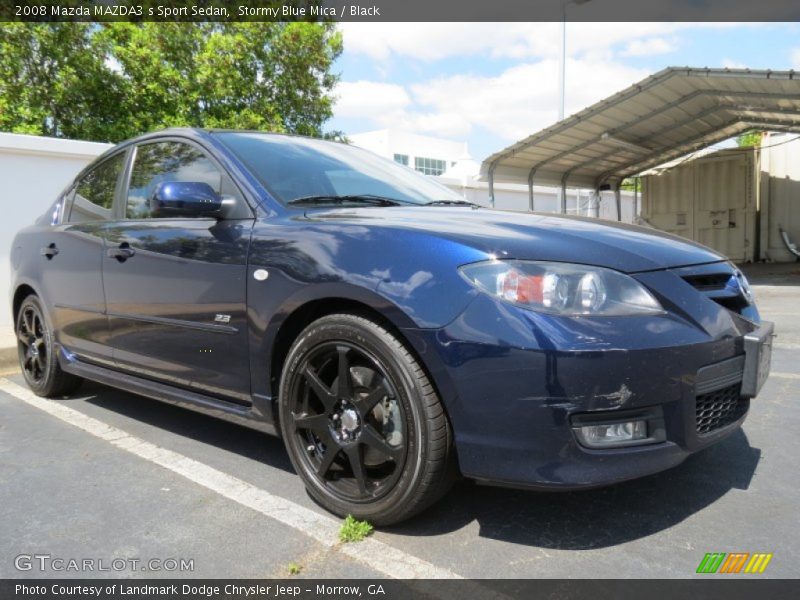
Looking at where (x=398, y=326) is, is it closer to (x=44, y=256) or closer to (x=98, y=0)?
(x=44, y=256)

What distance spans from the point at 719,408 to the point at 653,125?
41.5ft

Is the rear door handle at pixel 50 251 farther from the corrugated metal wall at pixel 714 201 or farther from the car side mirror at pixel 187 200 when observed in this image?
the corrugated metal wall at pixel 714 201

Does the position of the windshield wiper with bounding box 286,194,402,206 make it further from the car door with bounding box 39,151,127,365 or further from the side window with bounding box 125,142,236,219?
the car door with bounding box 39,151,127,365

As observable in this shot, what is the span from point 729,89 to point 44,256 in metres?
10.8

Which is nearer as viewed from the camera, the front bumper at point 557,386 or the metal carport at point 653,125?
the front bumper at point 557,386

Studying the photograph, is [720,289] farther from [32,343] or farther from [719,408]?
[32,343]

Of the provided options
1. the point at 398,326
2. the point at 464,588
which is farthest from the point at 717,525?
the point at 398,326

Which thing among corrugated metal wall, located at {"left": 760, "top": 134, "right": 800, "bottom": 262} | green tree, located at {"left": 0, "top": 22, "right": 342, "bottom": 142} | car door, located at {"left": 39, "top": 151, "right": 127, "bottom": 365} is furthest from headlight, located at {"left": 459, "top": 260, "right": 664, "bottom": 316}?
corrugated metal wall, located at {"left": 760, "top": 134, "right": 800, "bottom": 262}

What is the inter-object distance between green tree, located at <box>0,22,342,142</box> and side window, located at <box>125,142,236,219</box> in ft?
27.1

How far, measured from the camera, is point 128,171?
3711mm

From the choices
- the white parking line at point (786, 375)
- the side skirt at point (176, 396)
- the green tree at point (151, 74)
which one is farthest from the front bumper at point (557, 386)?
the green tree at point (151, 74)

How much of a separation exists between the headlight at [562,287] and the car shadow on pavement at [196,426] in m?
1.54

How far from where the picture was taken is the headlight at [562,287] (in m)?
2.03

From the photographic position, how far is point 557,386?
6.40ft
